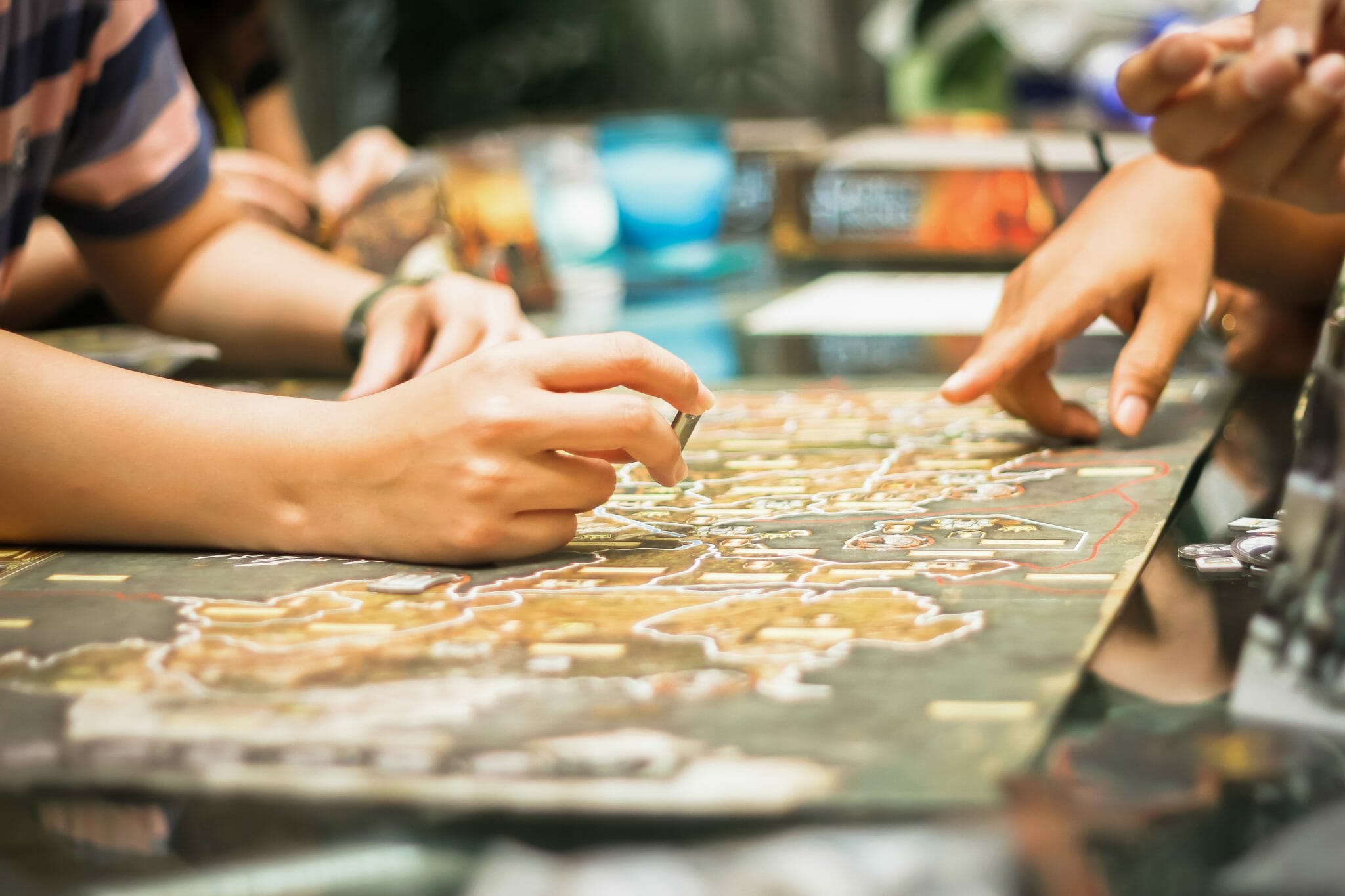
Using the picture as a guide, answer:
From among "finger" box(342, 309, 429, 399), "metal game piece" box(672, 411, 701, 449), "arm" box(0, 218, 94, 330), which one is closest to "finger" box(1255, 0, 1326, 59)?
"metal game piece" box(672, 411, 701, 449)

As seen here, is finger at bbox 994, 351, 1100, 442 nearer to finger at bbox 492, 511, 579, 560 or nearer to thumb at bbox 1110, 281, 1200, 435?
thumb at bbox 1110, 281, 1200, 435

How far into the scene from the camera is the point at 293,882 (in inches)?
13.4

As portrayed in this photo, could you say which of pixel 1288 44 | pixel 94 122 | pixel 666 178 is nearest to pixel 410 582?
pixel 1288 44

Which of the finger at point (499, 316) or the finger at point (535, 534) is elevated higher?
the finger at point (499, 316)

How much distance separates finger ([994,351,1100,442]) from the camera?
0.83m

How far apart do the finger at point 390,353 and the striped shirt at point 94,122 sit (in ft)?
0.80

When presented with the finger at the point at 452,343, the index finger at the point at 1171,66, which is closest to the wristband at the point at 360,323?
the finger at the point at 452,343

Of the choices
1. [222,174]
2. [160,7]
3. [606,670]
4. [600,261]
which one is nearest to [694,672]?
[606,670]

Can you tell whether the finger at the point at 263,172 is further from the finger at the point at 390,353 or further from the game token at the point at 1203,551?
the game token at the point at 1203,551

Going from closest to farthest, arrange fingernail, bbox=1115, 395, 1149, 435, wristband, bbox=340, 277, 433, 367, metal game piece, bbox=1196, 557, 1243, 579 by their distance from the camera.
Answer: metal game piece, bbox=1196, 557, 1243, 579, fingernail, bbox=1115, 395, 1149, 435, wristband, bbox=340, 277, 433, 367

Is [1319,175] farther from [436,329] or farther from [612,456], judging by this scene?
[436,329]

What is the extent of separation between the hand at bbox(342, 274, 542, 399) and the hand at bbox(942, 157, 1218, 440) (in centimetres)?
32

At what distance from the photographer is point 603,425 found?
60 cm

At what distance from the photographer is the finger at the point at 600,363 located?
0.61m
